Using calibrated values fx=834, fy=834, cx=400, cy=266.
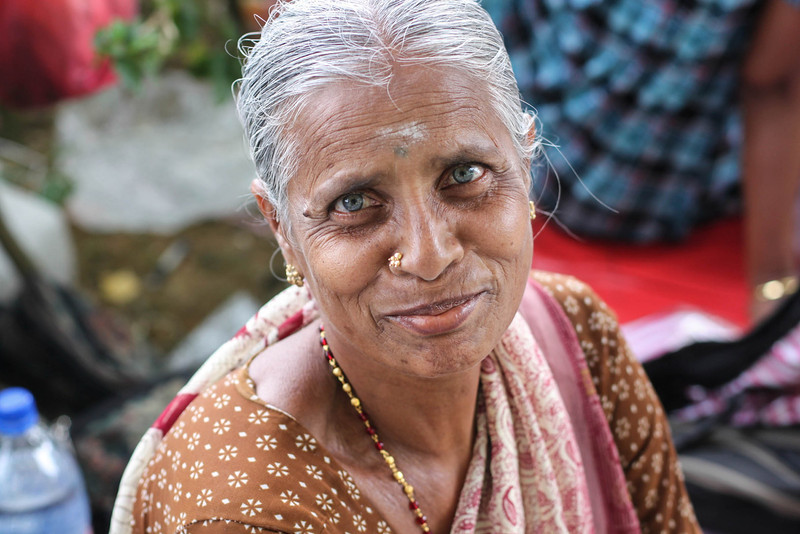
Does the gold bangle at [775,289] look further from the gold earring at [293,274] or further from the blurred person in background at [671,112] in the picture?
the gold earring at [293,274]

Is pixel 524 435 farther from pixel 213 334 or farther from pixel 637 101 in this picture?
pixel 213 334

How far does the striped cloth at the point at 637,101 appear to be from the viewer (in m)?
3.12

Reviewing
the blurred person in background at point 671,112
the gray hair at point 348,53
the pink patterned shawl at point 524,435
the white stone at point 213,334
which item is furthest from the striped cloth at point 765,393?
the white stone at point 213,334

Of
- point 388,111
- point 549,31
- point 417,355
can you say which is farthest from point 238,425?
point 549,31

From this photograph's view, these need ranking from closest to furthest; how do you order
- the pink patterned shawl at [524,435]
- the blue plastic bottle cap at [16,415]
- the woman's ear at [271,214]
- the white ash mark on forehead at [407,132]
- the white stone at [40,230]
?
the white ash mark on forehead at [407,132] → the woman's ear at [271,214] → the pink patterned shawl at [524,435] → the blue plastic bottle cap at [16,415] → the white stone at [40,230]

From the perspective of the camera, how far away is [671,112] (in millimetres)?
3279

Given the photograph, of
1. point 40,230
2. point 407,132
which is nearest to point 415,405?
point 407,132

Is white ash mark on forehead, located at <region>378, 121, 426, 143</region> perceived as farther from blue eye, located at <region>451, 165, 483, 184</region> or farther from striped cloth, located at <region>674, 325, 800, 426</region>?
striped cloth, located at <region>674, 325, 800, 426</region>

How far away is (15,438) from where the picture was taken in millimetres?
2354

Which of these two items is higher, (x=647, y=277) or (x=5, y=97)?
(x=5, y=97)

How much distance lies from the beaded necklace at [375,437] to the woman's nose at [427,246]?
1.27 ft

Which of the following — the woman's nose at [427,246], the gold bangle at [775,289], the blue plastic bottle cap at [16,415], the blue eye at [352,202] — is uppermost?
the blue eye at [352,202]

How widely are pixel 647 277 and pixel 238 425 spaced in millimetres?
2307

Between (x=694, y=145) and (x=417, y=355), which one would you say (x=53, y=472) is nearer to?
(x=417, y=355)
